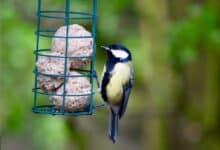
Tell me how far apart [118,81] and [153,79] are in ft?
9.71

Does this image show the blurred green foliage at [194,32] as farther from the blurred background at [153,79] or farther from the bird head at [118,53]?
the bird head at [118,53]

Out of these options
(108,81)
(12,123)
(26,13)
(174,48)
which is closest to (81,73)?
(108,81)

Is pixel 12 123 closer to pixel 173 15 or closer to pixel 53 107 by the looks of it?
pixel 53 107

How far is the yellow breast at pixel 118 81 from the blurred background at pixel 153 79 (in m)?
1.64

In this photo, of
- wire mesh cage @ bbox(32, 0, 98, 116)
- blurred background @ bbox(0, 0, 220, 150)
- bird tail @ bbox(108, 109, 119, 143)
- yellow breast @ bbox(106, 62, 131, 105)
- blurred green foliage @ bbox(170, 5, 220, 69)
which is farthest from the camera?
blurred background @ bbox(0, 0, 220, 150)

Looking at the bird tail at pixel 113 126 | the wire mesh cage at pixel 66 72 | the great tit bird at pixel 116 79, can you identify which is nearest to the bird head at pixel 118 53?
the great tit bird at pixel 116 79

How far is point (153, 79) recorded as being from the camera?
283 inches

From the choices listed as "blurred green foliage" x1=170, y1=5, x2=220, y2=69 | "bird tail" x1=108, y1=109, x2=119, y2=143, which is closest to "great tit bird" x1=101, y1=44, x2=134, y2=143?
"bird tail" x1=108, y1=109, x2=119, y2=143

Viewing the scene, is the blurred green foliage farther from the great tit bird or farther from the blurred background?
the great tit bird

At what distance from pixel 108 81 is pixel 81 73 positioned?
202mm

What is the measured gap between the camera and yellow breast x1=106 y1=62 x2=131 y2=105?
4.21 metres

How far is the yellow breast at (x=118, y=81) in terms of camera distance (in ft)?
13.8

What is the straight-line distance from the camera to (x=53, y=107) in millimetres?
4254

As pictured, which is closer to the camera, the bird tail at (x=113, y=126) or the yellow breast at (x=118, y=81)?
the yellow breast at (x=118, y=81)
